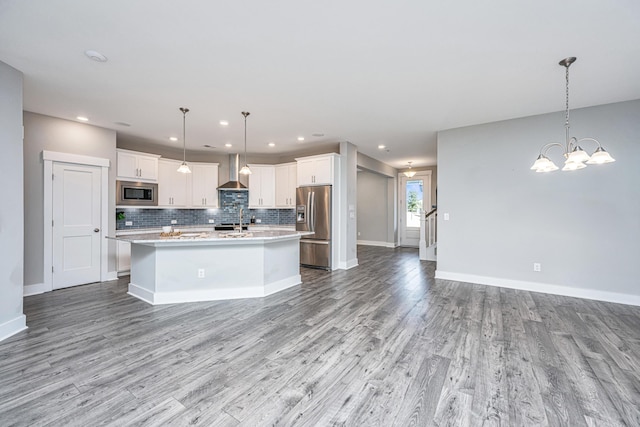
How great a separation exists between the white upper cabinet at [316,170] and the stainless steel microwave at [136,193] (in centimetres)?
311

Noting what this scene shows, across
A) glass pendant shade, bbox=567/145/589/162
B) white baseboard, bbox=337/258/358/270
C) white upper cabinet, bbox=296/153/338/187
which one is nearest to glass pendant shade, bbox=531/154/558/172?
glass pendant shade, bbox=567/145/589/162

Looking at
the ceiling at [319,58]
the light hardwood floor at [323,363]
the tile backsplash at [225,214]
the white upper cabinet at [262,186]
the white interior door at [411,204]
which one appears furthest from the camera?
the white interior door at [411,204]

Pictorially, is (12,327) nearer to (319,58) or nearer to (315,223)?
(319,58)

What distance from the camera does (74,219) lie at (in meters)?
4.35

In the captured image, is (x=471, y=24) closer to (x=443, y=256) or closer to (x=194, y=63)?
(x=194, y=63)

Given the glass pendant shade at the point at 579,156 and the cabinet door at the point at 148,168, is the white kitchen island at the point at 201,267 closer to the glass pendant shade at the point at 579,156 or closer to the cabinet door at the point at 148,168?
the cabinet door at the point at 148,168

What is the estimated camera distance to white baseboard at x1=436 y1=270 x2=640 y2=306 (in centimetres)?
363

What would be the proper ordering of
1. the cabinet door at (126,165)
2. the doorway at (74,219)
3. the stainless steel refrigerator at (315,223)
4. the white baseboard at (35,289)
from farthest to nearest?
the stainless steel refrigerator at (315,223) < the cabinet door at (126,165) < the doorway at (74,219) < the white baseboard at (35,289)

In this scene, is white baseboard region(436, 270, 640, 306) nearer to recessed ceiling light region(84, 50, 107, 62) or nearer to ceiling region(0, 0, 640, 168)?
ceiling region(0, 0, 640, 168)

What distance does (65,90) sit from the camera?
3.27m

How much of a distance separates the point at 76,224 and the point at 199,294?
8.49 feet

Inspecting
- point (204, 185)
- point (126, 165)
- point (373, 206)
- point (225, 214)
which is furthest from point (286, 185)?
point (373, 206)

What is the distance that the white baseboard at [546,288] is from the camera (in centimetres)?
363

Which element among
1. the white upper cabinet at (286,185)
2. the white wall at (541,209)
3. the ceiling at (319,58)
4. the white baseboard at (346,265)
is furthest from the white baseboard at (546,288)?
the white upper cabinet at (286,185)
